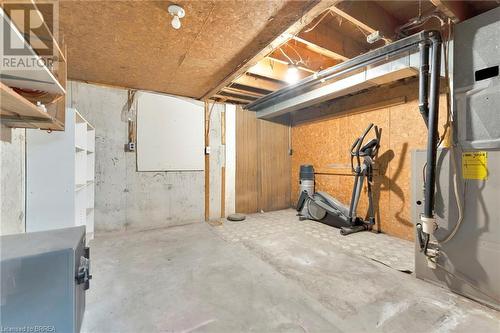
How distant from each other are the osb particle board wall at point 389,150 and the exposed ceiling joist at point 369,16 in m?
0.97

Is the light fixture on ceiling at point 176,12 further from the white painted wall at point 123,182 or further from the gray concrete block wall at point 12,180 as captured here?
the white painted wall at point 123,182

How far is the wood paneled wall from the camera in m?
4.41

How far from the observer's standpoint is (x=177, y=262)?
2.28 m

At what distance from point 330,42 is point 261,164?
260 cm

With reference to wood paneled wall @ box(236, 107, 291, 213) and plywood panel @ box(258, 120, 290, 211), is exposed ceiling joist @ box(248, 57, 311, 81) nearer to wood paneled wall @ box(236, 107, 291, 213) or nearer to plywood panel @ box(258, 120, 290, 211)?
wood paneled wall @ box(236, 107, 291, 213)

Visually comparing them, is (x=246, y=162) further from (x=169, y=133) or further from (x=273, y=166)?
(x=169, y=133)

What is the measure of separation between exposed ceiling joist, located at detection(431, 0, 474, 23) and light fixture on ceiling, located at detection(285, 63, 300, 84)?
153cm

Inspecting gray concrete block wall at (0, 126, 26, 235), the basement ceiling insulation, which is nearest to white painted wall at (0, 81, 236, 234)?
→ the basement ceiling insulation

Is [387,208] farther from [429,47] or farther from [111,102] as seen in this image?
[111,102]

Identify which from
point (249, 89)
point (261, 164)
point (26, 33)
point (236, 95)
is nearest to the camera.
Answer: point (26, 33)

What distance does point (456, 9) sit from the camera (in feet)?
5.51

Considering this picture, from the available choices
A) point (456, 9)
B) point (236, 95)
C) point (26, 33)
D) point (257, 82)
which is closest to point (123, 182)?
point (26, 33)

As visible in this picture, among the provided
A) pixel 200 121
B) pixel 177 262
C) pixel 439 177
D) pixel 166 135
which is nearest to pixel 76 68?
pixel 166 135

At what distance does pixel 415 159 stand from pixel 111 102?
3.87 meters
